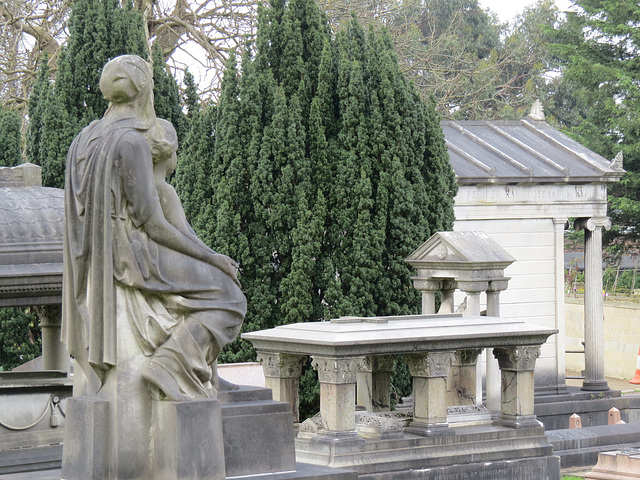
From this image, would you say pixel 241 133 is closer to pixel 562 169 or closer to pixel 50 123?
pixel 50 123

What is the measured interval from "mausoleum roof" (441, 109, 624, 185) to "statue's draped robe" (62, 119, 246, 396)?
11.3 metres

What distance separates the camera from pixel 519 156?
19.2 metres

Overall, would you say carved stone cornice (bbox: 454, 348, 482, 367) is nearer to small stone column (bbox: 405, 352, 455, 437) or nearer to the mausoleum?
small stone column (bbox: 405, 352, 455, 437)

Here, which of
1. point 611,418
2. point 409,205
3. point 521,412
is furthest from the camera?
point 611,418

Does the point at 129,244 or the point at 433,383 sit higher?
the point at 129,244

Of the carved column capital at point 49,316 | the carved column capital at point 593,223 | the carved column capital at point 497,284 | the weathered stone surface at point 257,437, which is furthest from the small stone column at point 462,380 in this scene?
the carved column capital at point 593,223

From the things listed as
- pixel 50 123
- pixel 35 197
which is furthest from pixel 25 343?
pixel 35 197

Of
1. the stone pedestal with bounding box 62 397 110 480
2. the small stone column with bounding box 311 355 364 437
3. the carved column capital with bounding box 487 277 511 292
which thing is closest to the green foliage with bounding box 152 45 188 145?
the carved column capital with bounding box 487 277 511 292

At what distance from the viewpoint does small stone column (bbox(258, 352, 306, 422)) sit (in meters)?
11.1

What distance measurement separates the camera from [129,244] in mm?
6105

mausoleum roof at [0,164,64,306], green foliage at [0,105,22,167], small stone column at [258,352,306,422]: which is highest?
green foliage at [0,105,22,167]

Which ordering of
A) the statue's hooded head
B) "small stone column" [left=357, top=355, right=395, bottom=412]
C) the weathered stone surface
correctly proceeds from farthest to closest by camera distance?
"small stone column" [left=357, top=355, right=395, bottom=412]
the weathered stone surface
the statue's hooded head

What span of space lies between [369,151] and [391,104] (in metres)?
0.64

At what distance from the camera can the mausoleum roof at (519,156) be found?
18.0 meters
